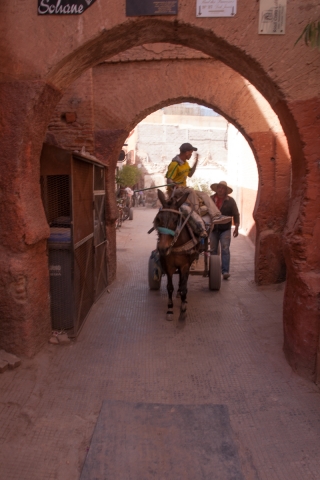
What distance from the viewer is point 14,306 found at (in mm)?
4281

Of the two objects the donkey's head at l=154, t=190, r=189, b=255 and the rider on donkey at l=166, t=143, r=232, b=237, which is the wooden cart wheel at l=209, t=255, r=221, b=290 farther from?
the donkey's head at l=154, t=190, r=189, b=255

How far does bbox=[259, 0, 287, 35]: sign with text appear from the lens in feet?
12.9

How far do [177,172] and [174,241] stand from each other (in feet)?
5.65

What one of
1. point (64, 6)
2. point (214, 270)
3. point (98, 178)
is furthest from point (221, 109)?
point (64, 6)

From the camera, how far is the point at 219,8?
3998 mm

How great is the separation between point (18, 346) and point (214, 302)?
350 centimetres

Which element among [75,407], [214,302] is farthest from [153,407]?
[214,302]

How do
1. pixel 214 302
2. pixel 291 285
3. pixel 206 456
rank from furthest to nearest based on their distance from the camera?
pixel 214 302, pixel 291 285, pixel 206 456

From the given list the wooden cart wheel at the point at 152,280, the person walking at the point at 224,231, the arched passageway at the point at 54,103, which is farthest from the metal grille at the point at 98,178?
the person walking at the point at 224,231

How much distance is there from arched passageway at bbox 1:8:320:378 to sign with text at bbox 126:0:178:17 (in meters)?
0.09

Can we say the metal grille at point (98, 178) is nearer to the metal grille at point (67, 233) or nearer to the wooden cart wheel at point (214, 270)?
the metal grille at point (67, 233)

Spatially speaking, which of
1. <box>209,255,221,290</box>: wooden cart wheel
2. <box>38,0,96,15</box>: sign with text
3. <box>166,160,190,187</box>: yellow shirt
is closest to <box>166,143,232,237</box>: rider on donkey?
<box>166,160,190,187</box>: yellow shirt

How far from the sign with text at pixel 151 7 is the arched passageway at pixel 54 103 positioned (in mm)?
91

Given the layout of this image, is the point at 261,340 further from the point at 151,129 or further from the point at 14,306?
the point at 151,129
